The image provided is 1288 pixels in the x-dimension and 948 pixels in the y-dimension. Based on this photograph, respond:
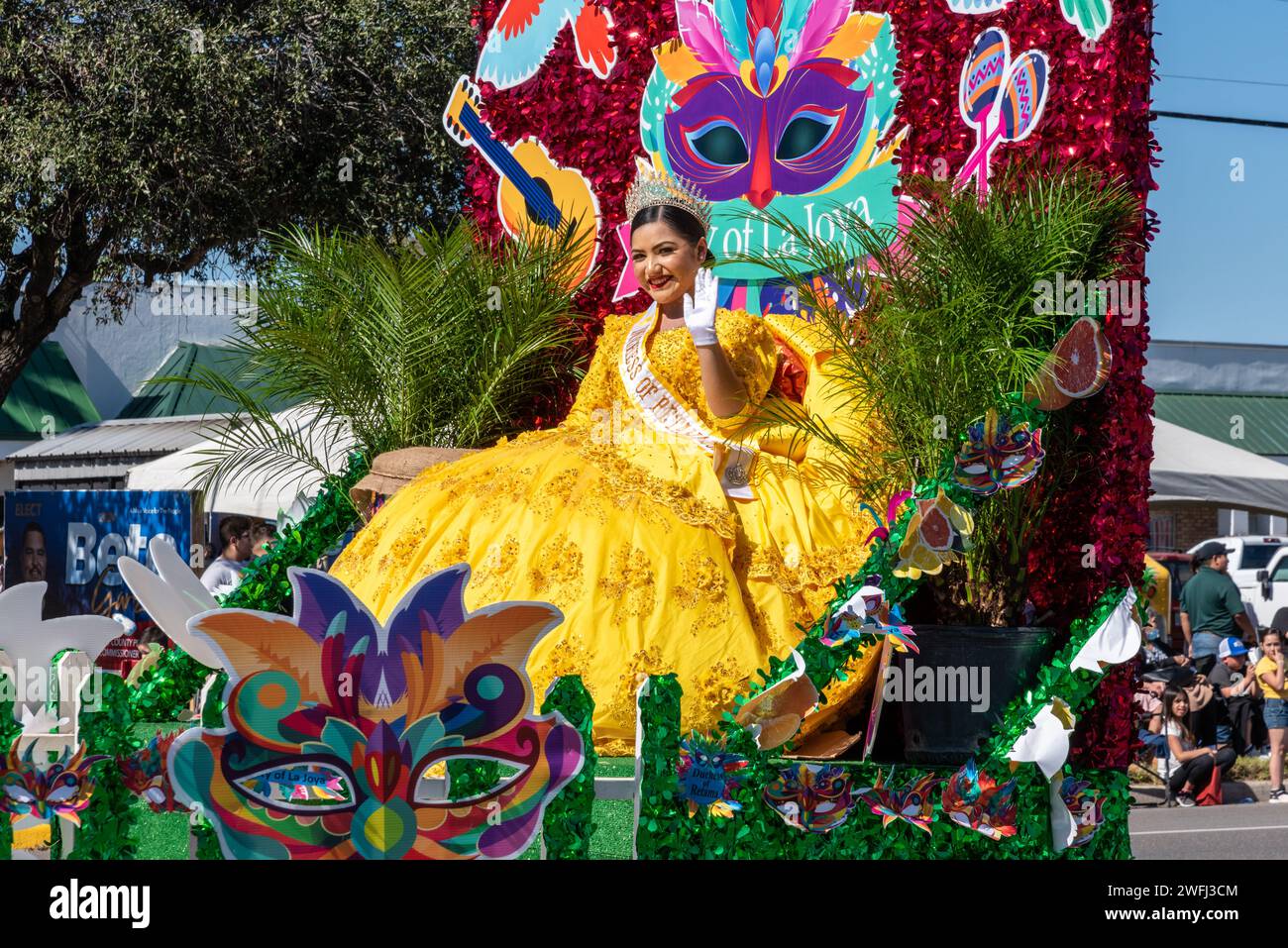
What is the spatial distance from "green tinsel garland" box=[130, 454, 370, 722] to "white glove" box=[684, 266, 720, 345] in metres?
1.63

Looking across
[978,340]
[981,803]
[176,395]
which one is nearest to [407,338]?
[978,340]

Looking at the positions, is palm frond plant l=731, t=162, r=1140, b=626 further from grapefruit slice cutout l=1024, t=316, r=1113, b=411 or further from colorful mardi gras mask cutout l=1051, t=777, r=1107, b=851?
colorful mardi gras mask cutout l=1051, t=777, r=1107, b=851

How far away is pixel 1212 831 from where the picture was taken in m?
7.67

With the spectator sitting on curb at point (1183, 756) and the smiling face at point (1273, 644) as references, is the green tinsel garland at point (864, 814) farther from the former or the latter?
the smiling face at point (1273, 644)

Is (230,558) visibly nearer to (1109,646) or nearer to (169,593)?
(169,593)

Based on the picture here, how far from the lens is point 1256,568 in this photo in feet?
51.6

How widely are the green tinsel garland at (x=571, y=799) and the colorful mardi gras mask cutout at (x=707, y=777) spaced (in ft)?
0.93

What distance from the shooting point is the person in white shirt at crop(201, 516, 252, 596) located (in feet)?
26.8

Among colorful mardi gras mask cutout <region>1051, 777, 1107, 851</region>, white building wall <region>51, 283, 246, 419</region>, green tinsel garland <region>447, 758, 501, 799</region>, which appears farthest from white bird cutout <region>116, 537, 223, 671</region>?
white building wall <region>51, 283, 246, 419</region>

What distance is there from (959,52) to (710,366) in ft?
4.97

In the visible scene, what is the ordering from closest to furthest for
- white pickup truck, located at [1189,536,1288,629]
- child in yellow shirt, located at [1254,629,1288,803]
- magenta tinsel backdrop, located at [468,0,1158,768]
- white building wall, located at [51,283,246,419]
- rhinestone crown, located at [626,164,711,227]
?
magenta tinsel backdrop, located at [468,0,1158,768], rhinestone crown, located at [626,164,711,227], child in yellow shirt, located at [1254,629,1288,803], white pickup truck, located at [1189,536,1288,629], white building wall, located at [51,283,246,419]

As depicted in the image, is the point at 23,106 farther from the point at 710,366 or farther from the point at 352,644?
the point at 352,644

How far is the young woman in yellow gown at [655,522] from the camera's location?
4418 millimetres
